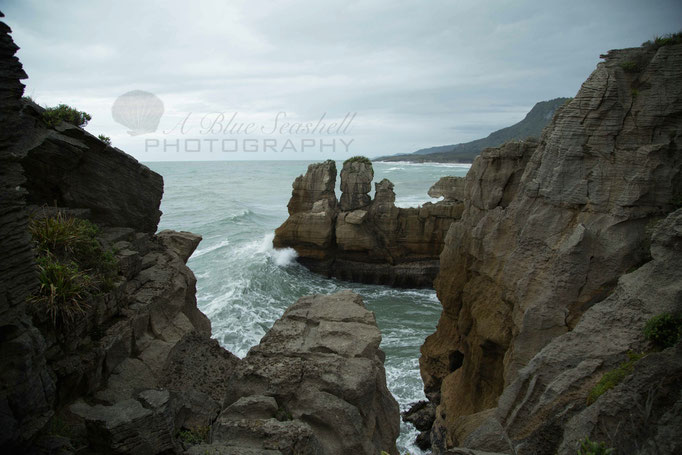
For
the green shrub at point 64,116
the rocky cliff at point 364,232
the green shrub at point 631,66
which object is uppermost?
the green shrub at point 631,66

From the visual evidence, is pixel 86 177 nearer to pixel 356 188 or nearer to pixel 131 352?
pixel 131 352

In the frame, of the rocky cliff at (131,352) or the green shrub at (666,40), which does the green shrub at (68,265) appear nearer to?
the rocky cliff at (131,352)

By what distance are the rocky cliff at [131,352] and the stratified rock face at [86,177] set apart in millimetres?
31

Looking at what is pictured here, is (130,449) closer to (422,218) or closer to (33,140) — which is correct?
(33,140)

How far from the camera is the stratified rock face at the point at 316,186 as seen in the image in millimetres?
30953

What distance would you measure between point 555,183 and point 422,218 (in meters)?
19.7

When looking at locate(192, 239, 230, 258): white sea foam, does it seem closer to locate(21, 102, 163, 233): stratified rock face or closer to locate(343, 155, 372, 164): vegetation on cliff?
locate(343, 155, 372, 164): vegetation on cliff

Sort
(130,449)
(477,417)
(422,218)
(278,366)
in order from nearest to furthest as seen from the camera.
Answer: (130,449)
(278,366)
(477,417)
(422,218)

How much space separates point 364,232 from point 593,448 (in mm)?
25191

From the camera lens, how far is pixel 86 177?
978 centimetres

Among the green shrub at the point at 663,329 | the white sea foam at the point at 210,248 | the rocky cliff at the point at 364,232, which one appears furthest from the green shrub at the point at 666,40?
the white sea foam at the point at 210,248

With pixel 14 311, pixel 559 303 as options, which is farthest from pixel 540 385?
pixel 14 311

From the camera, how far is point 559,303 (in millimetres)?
8352

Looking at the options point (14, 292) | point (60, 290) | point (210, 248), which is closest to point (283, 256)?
point (210, 248)
